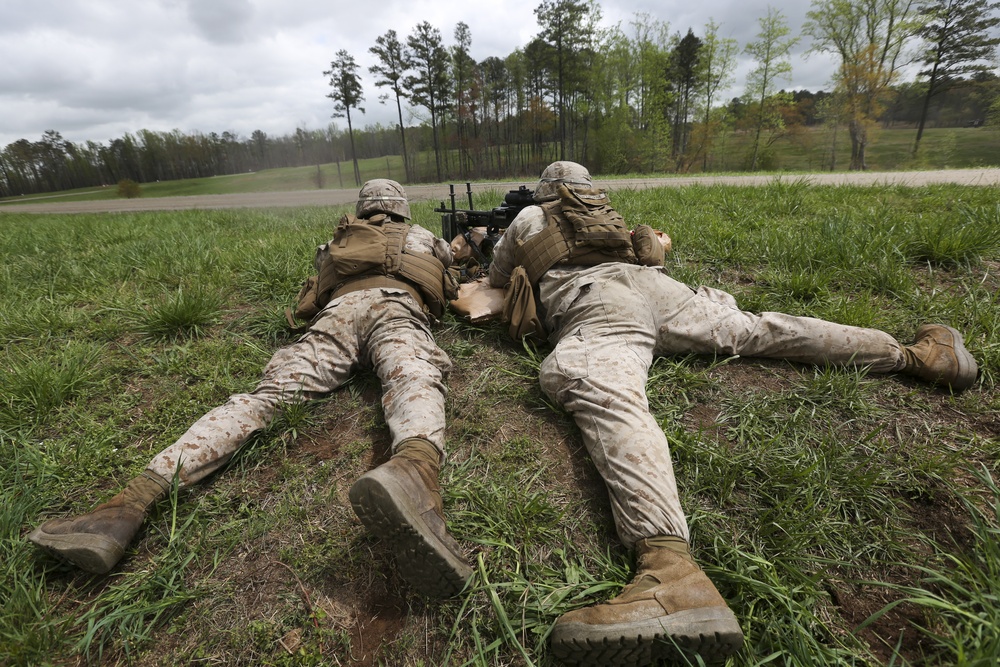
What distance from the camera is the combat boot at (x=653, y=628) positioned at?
4.39ft

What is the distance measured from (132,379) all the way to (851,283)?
223 inches

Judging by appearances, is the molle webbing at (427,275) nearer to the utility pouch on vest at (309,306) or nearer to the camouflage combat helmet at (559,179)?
the utility pouch on vest at (309,306)

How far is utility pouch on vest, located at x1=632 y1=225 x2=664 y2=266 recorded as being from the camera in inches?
130

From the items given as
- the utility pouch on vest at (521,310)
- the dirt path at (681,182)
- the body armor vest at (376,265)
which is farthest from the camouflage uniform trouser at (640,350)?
the dirt path at (681,182)

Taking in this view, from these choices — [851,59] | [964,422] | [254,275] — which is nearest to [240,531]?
[254,275]

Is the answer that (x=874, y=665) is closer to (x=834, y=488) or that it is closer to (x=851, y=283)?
(x=834, y=488)

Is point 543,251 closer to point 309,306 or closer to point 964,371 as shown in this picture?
point 309,306

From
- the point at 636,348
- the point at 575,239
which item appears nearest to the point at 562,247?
the point at 575,239

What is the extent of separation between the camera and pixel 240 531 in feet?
6.49

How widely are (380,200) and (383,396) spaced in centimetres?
188

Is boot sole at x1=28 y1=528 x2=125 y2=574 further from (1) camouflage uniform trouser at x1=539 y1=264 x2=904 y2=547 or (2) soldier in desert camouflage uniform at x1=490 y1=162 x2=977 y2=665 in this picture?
(1) camouflage uniform trouser at x1=539 y1=264 x2=904 y2=547

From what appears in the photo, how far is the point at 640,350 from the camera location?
2521 millimetres

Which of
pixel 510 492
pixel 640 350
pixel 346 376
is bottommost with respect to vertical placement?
pixel 510 492

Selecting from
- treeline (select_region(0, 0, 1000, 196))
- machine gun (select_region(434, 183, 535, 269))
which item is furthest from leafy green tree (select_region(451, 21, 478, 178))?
machine gun (select_region(434, 183, 535, 269))
